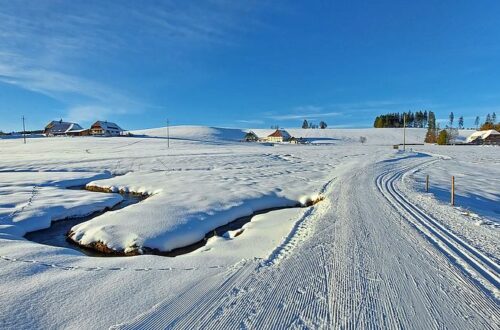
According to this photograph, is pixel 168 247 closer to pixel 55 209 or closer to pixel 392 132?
pixel 55 209

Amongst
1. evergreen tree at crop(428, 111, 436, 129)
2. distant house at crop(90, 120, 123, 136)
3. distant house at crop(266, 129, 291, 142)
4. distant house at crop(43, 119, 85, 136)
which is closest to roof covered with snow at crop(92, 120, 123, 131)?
distant house at crop(90, 120, 123, 136)

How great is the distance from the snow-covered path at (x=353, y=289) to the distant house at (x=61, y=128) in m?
109

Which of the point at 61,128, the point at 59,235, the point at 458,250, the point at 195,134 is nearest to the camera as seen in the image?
the point at 458,250

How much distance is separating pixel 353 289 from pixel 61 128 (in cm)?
11956

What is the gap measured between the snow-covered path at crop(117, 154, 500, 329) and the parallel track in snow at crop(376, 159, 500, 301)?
2 centimetres

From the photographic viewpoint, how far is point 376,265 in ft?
20.2

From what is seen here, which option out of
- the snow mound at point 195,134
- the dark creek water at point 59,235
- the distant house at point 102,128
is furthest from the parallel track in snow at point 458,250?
the distant house at point 102,128

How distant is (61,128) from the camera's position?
103 metres

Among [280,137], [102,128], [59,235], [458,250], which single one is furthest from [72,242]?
[280,137]

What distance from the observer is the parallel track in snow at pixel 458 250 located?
5551 millimetres

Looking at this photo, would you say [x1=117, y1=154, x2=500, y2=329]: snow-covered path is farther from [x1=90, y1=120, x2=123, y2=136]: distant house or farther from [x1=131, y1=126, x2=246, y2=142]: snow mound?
[x1=90, y1=120, x2=123, y2=136]: distant house

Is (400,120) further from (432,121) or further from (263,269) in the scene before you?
(263,269)

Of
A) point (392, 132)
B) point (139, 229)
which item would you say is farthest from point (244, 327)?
point (392, 132)

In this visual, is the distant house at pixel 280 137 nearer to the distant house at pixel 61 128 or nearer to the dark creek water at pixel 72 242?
the distant house at pixel 61 128
